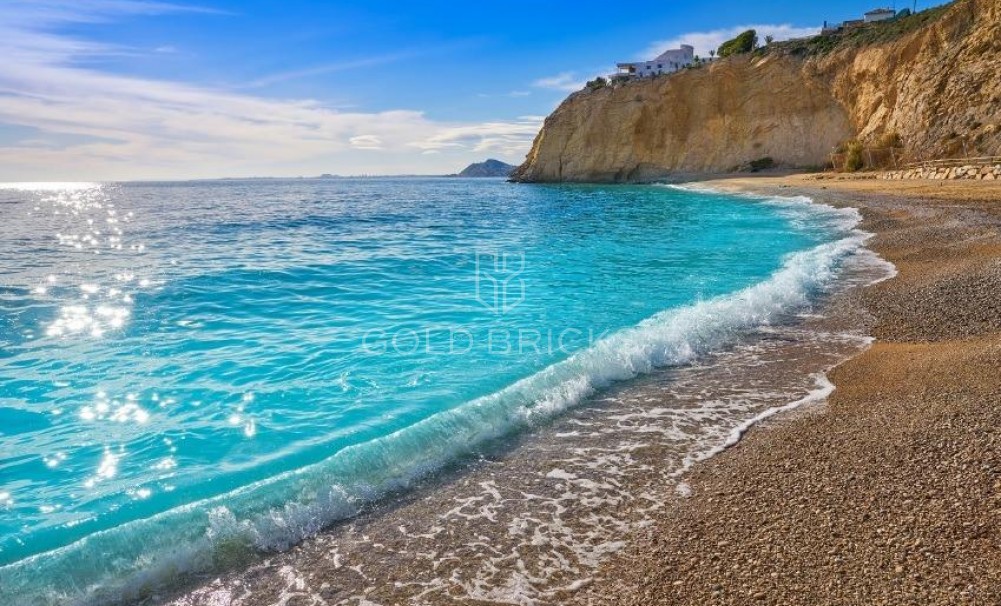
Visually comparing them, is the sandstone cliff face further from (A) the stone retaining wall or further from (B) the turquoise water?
(B) the turquoise water

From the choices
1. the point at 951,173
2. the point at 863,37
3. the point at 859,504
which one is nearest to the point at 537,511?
the point at 859,504

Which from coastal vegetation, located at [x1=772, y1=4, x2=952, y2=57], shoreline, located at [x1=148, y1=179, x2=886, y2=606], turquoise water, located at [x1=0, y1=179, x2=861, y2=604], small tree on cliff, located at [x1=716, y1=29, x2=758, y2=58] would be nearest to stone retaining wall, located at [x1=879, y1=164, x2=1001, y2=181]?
turquoise water, located at [x1=0, y1=179, x2=861, y2=604]

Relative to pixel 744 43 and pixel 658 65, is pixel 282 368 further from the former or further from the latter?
pixel 658 65

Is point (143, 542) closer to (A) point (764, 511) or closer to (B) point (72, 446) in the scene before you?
(B) point (72, 446)

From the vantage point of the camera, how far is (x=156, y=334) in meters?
10.3

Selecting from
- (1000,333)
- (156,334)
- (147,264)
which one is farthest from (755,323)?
(147,264)

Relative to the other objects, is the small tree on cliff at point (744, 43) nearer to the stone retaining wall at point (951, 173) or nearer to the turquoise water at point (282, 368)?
the stone retaining wall at point (951, 173)

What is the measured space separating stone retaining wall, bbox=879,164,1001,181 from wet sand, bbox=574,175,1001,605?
25926 millimetres

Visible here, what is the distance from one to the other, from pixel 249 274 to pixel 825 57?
59.3 metres

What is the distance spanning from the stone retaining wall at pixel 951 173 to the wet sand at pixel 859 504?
85.1 feet

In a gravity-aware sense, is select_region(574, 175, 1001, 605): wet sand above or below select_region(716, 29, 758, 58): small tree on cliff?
below

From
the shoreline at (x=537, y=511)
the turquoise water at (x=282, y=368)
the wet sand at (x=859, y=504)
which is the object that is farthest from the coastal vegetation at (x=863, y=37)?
the shoreline at (x=537, y=511)

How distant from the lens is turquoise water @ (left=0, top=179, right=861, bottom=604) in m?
4.77

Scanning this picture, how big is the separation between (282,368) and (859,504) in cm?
711
